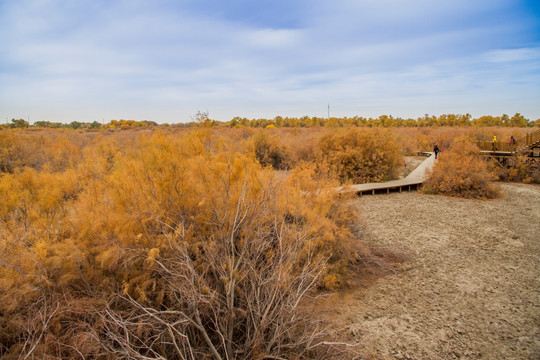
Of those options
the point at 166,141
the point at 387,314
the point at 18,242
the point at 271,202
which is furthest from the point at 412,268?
the point at 18,242

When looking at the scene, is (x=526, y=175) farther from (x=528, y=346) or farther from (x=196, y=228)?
(x=196, y=228)

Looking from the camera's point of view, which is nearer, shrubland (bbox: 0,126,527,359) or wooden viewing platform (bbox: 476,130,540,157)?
shrubland (bbox: 0,126,527,359)

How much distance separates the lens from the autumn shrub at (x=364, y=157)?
17.8 meters

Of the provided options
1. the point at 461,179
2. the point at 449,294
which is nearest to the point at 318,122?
the point at 461,179

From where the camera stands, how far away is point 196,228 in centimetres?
450

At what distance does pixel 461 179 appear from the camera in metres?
14.6

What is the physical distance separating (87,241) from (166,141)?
6.66 feet

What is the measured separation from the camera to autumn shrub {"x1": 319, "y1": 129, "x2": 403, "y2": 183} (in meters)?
17.8

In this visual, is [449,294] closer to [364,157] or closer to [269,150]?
[364,157]

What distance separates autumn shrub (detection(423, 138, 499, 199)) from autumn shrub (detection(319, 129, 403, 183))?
266cm

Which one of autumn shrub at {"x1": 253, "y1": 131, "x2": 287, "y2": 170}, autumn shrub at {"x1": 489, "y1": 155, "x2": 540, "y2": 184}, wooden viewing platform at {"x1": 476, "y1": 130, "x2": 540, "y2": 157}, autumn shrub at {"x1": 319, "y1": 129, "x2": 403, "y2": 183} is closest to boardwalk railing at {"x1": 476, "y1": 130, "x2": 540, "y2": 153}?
wooden viewing platform at {"x1": 476, "y1": 130, "x2": 540, "y2": 157}

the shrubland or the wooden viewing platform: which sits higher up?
the wooden viewing platform

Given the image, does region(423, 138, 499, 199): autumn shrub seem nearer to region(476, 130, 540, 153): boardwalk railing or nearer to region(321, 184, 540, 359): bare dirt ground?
region(321, 184, 540, 359): bare dirt ground

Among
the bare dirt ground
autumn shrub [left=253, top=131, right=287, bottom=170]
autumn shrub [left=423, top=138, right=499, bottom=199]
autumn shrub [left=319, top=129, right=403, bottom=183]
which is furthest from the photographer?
autumn shrub [left=253, top=131, right=287, bottom=170]
